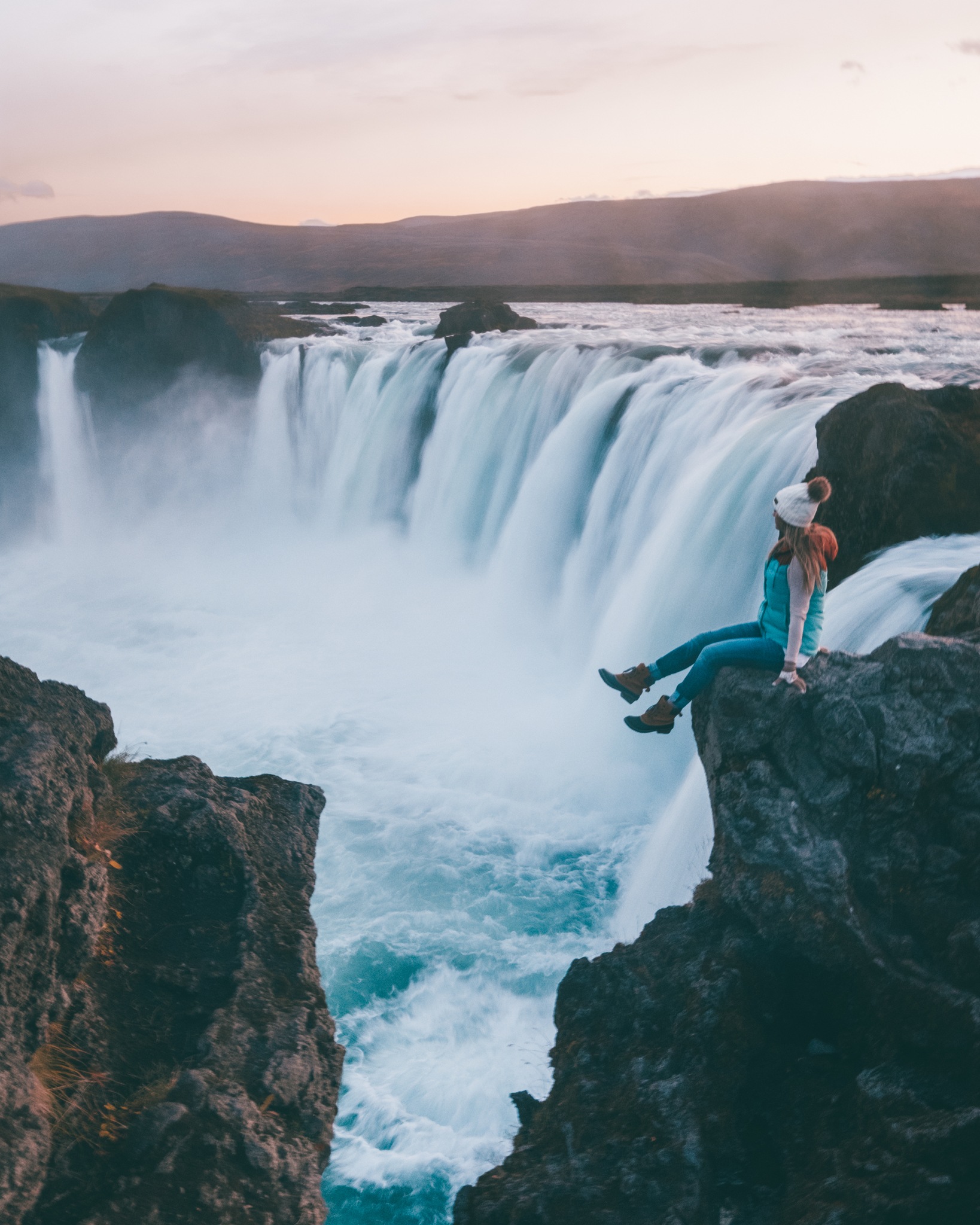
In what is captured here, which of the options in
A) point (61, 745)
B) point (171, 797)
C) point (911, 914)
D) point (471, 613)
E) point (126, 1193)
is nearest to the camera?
point (126, 1193)

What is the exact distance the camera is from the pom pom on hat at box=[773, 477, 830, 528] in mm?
5223

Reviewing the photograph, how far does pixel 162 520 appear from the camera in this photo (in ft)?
78.9

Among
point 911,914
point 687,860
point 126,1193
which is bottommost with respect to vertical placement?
point 126,1193

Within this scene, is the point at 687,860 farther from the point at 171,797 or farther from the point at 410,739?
the point at 410,739

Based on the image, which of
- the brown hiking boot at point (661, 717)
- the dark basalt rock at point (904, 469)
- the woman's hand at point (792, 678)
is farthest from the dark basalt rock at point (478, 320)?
the woman's hand at point (792, 678)

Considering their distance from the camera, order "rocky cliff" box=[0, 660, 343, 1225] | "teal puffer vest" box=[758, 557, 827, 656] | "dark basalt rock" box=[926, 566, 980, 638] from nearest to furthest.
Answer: "rocky cliff" box=[0, 660, 343, 1225] → "teal puffer vest" box=[758, 557, 827, 656] → "dark basalt rock" box=[926, 566, 980, 638]

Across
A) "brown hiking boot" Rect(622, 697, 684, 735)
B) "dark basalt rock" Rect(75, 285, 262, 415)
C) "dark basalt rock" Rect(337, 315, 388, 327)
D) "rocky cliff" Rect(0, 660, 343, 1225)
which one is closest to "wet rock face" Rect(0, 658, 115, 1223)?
"rocky cliff" Rect(0, 660, 343, 1225)

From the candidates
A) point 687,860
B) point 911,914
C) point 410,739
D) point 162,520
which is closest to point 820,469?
point 687,860

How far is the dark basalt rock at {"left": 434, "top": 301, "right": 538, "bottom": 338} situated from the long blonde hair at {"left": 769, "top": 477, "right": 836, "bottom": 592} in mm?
18856

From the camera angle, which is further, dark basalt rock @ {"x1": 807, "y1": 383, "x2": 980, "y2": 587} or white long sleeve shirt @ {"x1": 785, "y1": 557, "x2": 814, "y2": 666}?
dark basalt rock @ {"x1": 807, "y1": 383, "x2": 980, "y2": 587}

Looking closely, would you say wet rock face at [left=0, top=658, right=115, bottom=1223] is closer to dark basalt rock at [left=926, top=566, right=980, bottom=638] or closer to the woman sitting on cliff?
the woman sitting on cliff

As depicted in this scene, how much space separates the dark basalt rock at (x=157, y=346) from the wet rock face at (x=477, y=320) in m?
5.11

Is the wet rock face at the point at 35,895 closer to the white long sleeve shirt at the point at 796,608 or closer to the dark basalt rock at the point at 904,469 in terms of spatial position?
the white long sleeve shirt at the point at 796,608

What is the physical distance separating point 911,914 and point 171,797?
4.43 meters
